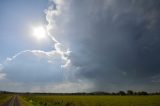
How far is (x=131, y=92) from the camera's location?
200 m
